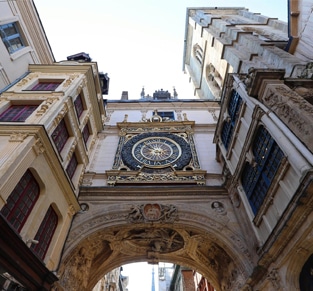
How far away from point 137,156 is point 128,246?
5476 mm

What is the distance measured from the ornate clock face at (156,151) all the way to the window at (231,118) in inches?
118

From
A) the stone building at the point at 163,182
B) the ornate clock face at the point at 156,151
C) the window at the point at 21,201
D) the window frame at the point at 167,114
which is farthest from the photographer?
the window frame at the point at 167,114

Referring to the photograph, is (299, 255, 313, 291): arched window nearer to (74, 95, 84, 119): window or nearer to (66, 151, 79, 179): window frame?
(66, 151, 79, 179): window frame

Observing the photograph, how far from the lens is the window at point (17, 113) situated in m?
10.4

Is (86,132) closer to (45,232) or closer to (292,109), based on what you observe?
(45,232)

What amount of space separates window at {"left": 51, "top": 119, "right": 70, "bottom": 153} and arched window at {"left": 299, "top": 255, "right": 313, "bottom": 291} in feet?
34.9

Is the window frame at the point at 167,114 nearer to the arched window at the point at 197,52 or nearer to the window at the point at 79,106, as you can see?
the window at the point at 79,106

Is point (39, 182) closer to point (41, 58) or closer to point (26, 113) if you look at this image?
point (26, 113)

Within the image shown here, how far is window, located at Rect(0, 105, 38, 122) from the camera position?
10.4 meters

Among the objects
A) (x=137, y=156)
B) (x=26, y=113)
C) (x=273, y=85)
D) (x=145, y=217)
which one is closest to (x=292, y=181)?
(x=273, y=85)

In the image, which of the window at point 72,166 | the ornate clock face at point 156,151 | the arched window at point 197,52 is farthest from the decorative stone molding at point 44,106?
the arched window at point 197,52

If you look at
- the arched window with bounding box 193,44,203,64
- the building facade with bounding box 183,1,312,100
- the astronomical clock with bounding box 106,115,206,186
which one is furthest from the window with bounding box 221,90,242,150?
the arched window with bounding box 193,44,203,64

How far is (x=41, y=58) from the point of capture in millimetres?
18375

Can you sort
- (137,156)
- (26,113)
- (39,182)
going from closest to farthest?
(39,182) < (26,113) < (137,156)
